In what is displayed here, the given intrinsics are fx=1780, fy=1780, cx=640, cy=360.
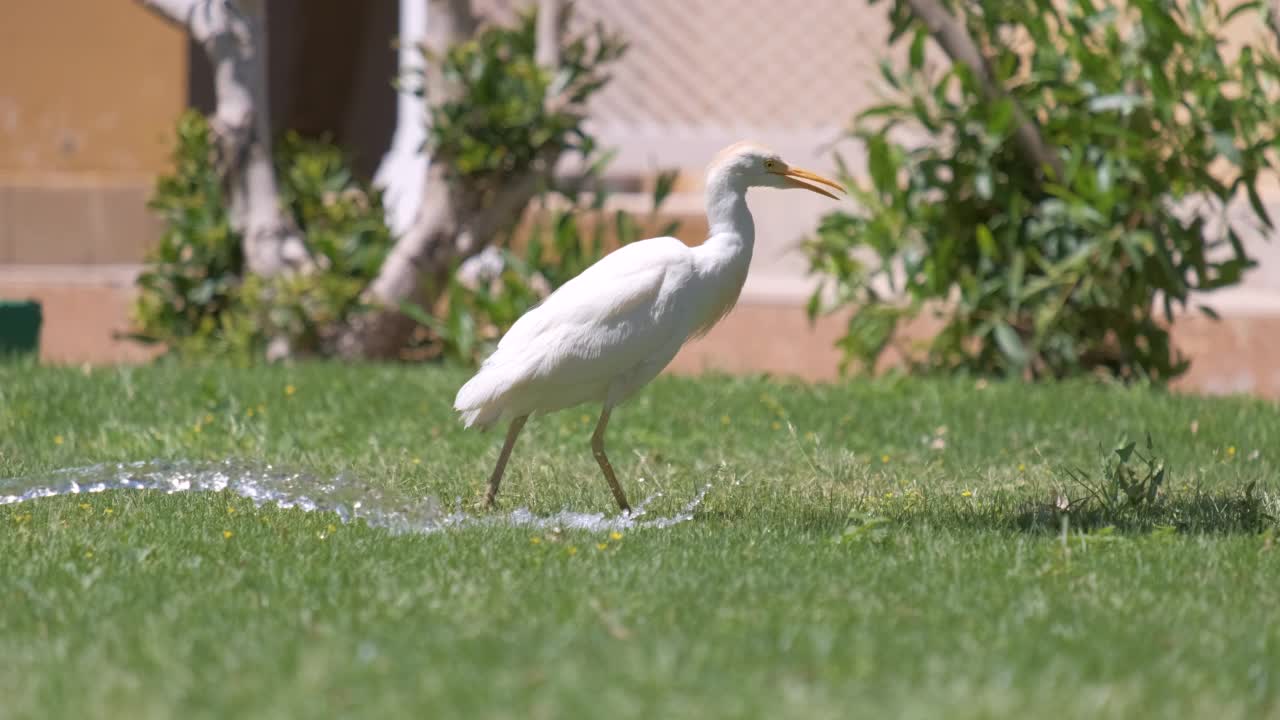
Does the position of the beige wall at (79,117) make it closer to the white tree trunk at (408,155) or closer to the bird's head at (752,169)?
the white tree trunk at (408,155)

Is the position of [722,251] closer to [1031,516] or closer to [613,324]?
[613,324]

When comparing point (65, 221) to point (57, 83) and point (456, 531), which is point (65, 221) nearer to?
point (57, 83)

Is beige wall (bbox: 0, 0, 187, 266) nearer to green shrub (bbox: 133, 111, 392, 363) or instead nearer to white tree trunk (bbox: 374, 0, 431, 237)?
white tree trunk (bbox: 374, 0, 431, 237)

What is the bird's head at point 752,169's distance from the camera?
5098 millimetres

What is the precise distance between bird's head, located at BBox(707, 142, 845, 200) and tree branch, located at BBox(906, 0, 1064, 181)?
302cm

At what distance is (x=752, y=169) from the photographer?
5.12 metres

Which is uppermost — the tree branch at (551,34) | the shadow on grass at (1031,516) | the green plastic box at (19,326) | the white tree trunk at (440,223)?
the tree branch at (551,34)

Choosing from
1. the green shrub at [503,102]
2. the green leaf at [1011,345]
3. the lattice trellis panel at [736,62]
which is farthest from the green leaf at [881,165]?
the lattice trellis panel at [736,62]

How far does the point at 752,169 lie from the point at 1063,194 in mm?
3201

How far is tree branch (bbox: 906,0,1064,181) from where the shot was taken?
7938mm

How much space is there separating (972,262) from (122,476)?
14.2 feet

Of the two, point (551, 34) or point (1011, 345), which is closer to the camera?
point (1011, 345)

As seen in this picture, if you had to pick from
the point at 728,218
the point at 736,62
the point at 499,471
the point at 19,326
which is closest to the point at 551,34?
the point at 19,326

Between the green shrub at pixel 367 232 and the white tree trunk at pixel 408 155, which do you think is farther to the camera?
the white tree trunk at pixel 408 155
